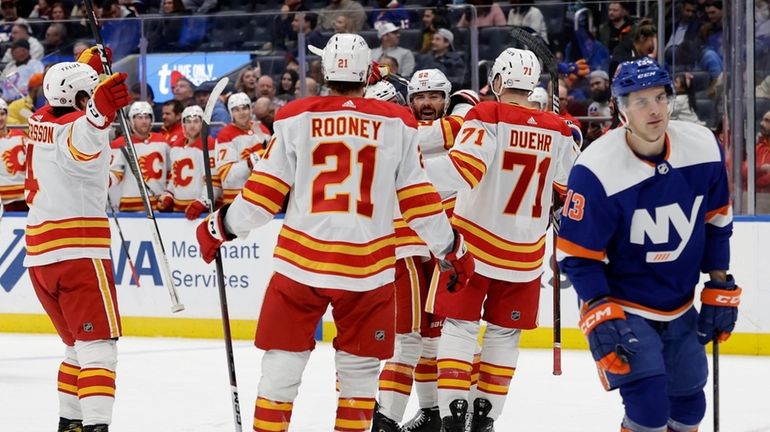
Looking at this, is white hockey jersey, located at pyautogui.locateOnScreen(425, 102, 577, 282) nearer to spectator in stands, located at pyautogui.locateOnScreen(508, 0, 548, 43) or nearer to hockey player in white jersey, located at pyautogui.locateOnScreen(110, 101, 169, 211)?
spectator in stands, located at pyautogui.locateOnScreen(508, 0, 548, 43)

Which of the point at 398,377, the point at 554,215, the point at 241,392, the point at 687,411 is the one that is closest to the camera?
the point at 687,411

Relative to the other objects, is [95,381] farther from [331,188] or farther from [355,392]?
[331,188]

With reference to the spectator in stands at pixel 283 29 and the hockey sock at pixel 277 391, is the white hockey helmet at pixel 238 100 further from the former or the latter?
the hockey sock at pixel 277 391

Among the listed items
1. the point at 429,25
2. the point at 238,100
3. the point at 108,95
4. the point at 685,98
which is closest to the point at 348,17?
the point at 429,25

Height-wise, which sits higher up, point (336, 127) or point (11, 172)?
point (336, 127)

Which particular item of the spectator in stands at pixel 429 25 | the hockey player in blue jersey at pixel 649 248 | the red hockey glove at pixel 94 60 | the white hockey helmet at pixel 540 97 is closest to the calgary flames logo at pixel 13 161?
the spectator in stands at pixel 429 25

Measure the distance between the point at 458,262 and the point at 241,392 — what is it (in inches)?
100

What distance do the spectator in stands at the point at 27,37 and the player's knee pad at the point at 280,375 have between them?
20.7 feet

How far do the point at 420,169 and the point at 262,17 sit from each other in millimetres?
5245

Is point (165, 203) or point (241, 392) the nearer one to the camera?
point (241, 392)

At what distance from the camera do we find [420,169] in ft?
13.3

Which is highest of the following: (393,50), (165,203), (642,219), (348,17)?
(642,219)

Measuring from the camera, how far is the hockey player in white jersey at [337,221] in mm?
3912

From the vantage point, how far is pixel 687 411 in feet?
11.9
